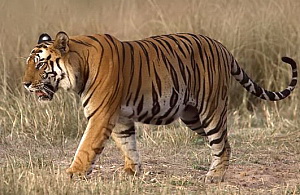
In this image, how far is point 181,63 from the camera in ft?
19.3

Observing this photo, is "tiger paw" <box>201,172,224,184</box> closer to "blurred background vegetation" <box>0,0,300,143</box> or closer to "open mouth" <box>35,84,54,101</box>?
"open mouth" <box>35,84,54,101</box>

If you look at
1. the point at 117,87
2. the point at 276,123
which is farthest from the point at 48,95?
the point at 276,123

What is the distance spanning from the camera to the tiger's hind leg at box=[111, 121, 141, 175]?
6020 mm

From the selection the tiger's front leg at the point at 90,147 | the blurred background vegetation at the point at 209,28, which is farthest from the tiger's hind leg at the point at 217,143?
the blurred background vegetation at the point at 209,28

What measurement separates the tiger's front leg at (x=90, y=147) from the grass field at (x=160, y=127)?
13 cm

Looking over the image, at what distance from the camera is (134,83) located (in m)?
5.61

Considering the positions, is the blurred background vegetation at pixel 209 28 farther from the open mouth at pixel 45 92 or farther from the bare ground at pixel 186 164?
the open mouth at pixel 45 92

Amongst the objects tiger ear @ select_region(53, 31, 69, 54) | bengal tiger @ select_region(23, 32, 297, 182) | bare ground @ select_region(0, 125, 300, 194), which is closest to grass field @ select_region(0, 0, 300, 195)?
Answer: bare ground @ select_region(0, 125, 300, 194)

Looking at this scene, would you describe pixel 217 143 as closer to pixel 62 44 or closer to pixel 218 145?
pixel 218 145

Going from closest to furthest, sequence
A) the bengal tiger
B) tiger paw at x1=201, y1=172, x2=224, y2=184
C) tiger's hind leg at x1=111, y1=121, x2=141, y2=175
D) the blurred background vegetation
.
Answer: the bengal tiger < tiger paw at x1=201, y1=172, x2=224, y2=184 < tiger's hind leg at x1=111, y1=121, x2=141, y2=175 < the blurred background vegetation

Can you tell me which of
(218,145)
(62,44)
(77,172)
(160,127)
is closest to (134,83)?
(62,44)

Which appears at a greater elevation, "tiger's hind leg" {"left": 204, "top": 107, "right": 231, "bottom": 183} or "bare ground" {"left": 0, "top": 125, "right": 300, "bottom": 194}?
"tiger's hind leg" {"left": 204, "top": 107, "right": 231, "bottom": 183}

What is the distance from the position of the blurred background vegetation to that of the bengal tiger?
98.7 inches

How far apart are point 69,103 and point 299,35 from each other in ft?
10.6
